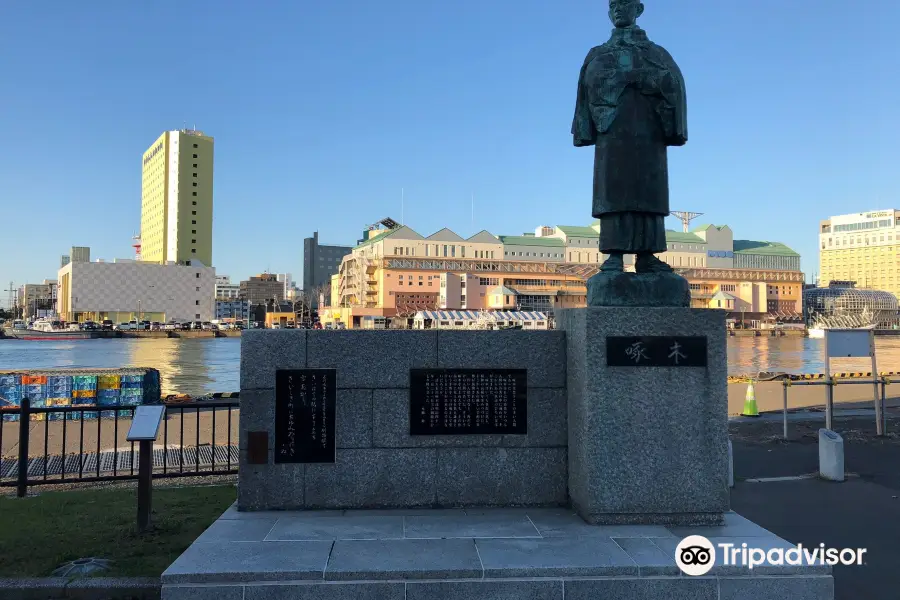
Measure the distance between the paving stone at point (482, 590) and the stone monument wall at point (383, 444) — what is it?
1.48 metres

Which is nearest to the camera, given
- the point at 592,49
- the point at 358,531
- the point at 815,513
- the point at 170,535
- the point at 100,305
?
the point at 358,531

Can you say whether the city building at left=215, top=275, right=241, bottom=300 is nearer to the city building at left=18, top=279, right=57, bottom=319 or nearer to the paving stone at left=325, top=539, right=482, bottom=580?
the city building at left=18, top=279, right=57, bottom=319

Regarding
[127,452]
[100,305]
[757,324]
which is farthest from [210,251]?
[127,452]

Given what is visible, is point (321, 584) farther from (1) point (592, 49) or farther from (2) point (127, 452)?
(2) point (127, 452)

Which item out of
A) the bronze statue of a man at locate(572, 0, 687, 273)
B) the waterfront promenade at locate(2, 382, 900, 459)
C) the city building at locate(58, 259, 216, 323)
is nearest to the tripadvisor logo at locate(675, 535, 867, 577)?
the bronze statue of a man at locate(572, 0, 687, 273)

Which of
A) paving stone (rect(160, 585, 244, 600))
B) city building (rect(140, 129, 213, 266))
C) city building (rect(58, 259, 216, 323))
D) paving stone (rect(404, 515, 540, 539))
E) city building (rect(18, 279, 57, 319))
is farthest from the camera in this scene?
city building (rect(18, 279, 57, 319))

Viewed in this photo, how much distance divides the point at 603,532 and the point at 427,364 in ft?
6.73

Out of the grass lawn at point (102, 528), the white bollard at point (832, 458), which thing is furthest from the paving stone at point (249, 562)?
the white bollard at point (832, 458)

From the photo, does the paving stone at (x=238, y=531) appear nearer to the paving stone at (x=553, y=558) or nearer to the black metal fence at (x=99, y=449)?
the paving stone at (x=553, y=558)

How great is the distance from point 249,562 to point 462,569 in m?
1.47

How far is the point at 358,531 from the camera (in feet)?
15.7

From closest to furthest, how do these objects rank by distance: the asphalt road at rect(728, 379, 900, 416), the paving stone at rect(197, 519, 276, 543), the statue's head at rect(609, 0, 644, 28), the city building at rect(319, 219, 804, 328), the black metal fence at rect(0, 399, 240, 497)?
1. the paving stone at rect(197, 519, 276, 543)
2. the statue's head at rect(609, 0, 644, 28)
3. the black metal fence at rect(0, 399, 240, 497)
4. the asphalt road at rect(728, 379, 900, 416)
5. the city building at rect(319, 219, 804, 328)

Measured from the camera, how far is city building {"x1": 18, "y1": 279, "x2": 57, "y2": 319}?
136m

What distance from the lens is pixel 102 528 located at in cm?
563
